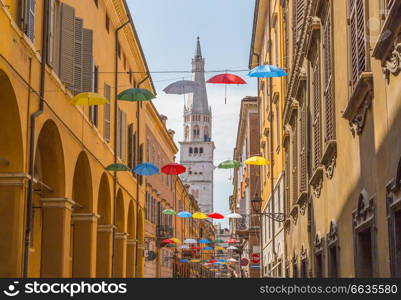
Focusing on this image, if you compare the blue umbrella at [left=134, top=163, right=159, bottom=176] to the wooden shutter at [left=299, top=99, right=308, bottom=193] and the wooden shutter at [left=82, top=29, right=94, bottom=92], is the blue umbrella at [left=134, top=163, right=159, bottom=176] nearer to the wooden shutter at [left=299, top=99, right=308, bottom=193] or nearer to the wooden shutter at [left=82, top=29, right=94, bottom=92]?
the wooden shutter at [left=82, top=29, right=94, bottom=92]

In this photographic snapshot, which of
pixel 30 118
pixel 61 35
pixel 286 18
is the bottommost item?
pixel 30 118

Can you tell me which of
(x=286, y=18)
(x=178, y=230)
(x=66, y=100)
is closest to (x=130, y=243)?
(x=286, y=18)

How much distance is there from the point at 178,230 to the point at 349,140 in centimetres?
5895

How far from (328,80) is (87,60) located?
943 cm

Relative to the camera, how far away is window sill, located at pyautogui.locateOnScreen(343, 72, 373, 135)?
9.38 m

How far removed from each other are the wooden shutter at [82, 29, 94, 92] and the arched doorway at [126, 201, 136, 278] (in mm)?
13187

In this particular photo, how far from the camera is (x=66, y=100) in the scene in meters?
20.3

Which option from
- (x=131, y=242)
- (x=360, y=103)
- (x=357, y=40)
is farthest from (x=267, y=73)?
(x=131, y=242)

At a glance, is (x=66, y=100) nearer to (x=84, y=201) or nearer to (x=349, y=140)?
(x=84, y=201)

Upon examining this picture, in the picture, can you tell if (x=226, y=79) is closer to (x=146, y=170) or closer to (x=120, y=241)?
(x=146, y=170)

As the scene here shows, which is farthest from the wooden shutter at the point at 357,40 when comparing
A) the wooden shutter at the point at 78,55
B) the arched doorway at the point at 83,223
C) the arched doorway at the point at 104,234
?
the arched doorway at the point at 104,234

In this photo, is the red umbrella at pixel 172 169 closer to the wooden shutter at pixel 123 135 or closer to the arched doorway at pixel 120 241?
the wooden shutter at pixel 123 135

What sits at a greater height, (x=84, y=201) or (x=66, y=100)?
(x=66, y=100)

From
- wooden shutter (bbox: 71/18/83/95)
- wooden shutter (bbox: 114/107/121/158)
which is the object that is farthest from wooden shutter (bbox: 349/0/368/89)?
wooden shutter (bbox: 114/107/121/158)
